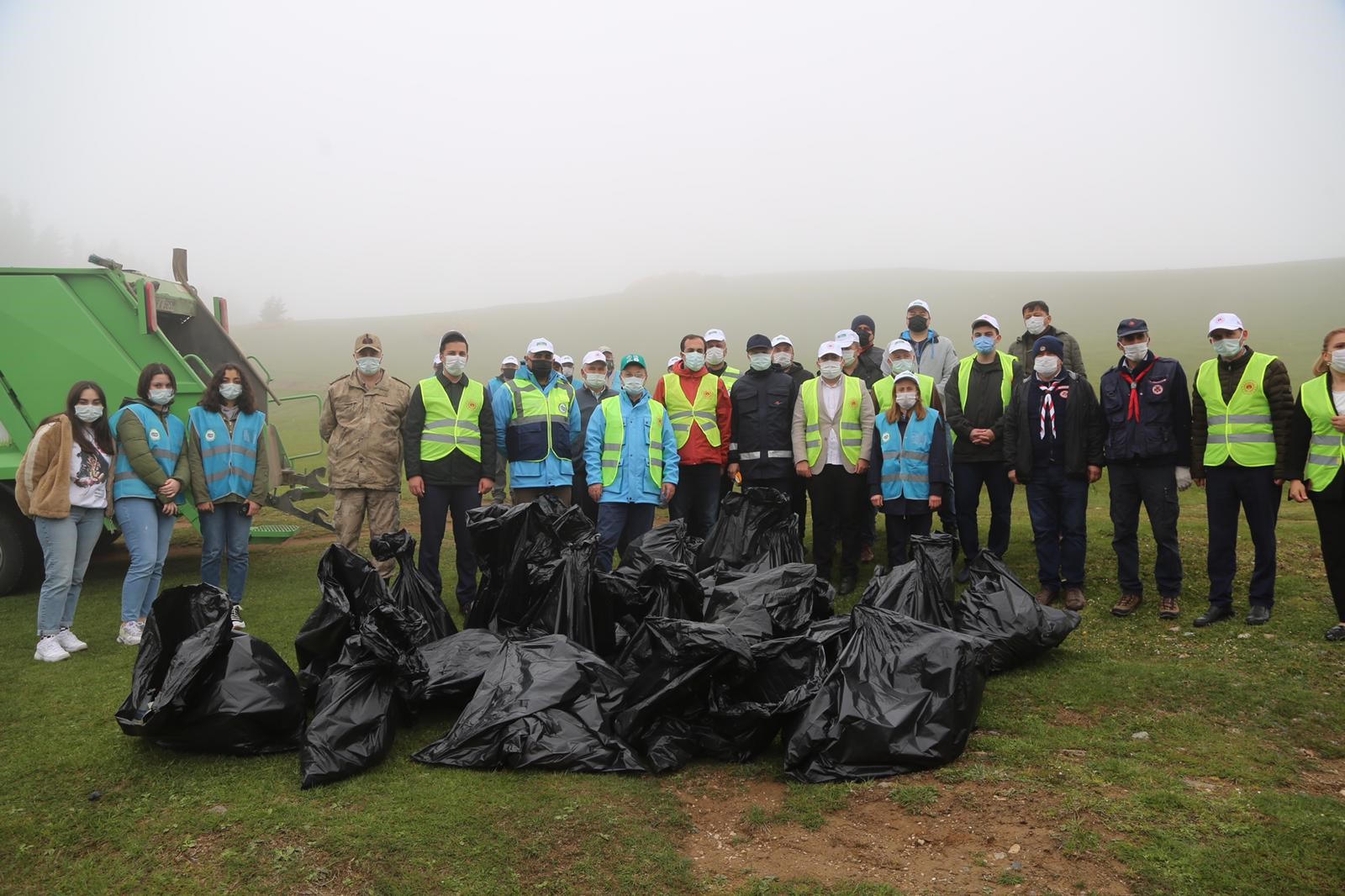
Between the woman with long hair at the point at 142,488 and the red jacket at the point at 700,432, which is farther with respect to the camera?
the red jacket at the point at 700,432

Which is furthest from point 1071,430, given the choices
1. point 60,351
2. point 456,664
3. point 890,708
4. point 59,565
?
point 60,351

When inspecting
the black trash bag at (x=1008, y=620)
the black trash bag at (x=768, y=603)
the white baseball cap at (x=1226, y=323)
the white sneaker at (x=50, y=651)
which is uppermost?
the white baseball cap at (x=1226, y=323)

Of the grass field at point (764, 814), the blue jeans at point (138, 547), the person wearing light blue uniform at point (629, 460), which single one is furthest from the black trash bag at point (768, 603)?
the blue jeans at point (138, 547)

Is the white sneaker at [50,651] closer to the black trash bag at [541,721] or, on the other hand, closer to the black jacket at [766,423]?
the black trash bag at [541,721]

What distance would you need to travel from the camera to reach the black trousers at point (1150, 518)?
→ 5238mm

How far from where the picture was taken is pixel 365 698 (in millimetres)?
3443

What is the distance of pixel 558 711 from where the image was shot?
3.49 meters

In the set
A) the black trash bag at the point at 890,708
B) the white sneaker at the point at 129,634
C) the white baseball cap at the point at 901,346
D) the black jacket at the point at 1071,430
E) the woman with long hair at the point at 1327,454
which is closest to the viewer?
the black trash bag at the point at 890,708

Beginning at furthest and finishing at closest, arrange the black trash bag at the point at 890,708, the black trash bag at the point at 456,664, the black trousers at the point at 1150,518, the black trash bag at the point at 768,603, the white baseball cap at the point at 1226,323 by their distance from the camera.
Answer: the black trousers at the point at 1150,518
the white baseball cap at the point at 1226,323
the black trash bag at the point at 768,603
the black trash bag at the point at 456,664
the black trash bag at the point at 890,708

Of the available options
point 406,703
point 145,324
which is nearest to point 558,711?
point 406,703

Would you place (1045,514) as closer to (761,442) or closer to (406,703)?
(761,442)

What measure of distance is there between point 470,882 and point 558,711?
3.07 feet

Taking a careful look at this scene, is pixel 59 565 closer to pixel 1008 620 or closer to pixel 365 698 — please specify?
pixel 365 698

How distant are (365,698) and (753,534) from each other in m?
2.68
